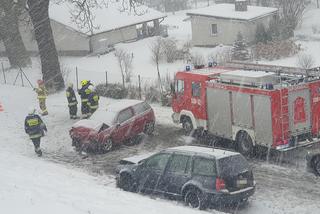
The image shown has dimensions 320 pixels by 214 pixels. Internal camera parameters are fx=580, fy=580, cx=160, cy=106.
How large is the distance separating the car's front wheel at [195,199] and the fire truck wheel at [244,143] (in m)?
5.16

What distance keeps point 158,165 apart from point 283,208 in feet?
10.4

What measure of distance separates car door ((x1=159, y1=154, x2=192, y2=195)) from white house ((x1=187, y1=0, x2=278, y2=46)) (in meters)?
33.0

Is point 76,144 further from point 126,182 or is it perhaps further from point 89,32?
point 89,32

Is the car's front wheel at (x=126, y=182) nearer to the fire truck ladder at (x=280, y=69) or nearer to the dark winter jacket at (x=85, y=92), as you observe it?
the fire truck ladder at (x=280, y=69)

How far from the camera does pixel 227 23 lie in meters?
46.7

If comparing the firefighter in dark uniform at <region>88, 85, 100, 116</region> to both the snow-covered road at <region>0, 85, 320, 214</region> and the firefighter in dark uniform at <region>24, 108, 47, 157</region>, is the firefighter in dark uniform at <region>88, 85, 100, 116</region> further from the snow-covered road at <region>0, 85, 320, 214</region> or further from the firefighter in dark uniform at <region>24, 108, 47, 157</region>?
the firefighter in dark uniform at <region>24, 108, 47, 157</region>

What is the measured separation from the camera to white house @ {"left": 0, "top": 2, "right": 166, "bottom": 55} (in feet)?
155

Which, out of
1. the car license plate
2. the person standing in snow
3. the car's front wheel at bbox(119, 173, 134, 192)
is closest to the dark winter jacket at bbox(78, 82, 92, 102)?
the person standing in snow

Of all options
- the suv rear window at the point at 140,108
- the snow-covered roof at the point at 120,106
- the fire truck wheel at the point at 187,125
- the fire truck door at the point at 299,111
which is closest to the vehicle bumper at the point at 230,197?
the fire truck door at the point at 299,111

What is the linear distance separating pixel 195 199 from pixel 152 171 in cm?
146

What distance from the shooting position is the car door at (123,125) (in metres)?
20.3

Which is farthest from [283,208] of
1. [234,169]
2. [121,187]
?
[121,187]

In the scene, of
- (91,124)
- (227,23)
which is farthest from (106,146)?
(227,23)

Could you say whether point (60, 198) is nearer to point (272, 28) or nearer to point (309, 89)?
point (309, 89)
